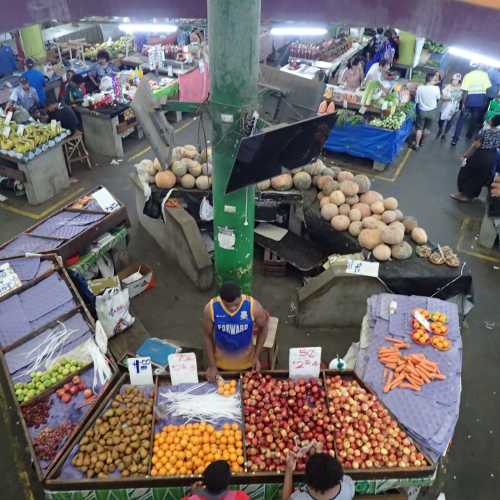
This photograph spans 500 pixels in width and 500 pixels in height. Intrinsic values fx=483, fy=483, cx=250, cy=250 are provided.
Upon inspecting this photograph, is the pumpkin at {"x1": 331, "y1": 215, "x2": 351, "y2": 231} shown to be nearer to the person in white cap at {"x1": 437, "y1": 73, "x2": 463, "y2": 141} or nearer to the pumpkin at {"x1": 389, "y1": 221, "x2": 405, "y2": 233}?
the pumpkin at {"x1": 389, "y1": 221, "x2": 405, "y2": 233}

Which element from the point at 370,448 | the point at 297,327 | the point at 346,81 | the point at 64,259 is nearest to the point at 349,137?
the point at 346,81

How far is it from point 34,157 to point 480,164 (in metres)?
8.38

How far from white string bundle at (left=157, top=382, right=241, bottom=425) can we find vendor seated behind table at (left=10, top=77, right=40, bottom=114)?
30.3 ft

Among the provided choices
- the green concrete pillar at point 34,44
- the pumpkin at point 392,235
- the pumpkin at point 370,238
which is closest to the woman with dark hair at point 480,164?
the pumpkin at point 392,235

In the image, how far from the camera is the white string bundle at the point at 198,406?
4305 millimetres

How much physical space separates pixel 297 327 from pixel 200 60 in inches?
344

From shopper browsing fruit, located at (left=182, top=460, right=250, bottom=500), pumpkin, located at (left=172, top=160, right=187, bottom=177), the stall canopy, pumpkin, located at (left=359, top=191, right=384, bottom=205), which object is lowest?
pumpkin, located at (left=359, top=191, right=384, bottom=205)

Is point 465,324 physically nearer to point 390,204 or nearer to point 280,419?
point 390,204

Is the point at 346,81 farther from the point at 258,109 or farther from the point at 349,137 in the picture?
the point at 258,109

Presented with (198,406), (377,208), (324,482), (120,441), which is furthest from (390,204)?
(120,441)

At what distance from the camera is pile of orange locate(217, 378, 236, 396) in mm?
4470

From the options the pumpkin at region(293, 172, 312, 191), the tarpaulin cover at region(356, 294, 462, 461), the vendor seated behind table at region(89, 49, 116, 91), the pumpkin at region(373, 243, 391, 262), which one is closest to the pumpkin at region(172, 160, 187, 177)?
the pumpkin at region(293, 172, 312, 191)

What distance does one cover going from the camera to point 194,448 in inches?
157

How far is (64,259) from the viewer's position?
6.37m
